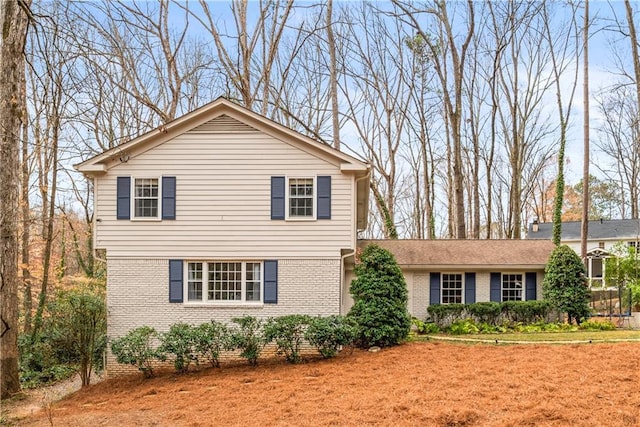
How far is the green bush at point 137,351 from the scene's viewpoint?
39.5ft

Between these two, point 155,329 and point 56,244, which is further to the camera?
point 56,244

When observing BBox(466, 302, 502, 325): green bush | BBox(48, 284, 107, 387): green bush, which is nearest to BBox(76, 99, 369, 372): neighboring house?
BBox(48, 284, 107, 387): green bush

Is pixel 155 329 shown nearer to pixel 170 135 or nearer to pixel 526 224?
pixel 170 135

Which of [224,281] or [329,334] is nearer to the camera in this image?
[329,334]

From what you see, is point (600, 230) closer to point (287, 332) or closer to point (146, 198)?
point (287, 332)

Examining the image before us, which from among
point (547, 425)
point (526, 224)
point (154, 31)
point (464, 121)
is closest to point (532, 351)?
point (547, 425)

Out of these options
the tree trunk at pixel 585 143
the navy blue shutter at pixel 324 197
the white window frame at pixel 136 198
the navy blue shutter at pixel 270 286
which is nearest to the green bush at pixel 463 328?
the navy blue shutter at pixel 324 197

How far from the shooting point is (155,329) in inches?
516

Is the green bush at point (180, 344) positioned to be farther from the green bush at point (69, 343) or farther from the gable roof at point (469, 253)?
the gable roof at point (469, 253)

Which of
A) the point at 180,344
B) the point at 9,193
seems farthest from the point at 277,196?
the point at 9,193

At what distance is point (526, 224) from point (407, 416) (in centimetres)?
3523

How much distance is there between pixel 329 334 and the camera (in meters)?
12.3

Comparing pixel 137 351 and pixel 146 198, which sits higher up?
pixel 146 198

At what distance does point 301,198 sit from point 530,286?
9.40 m
